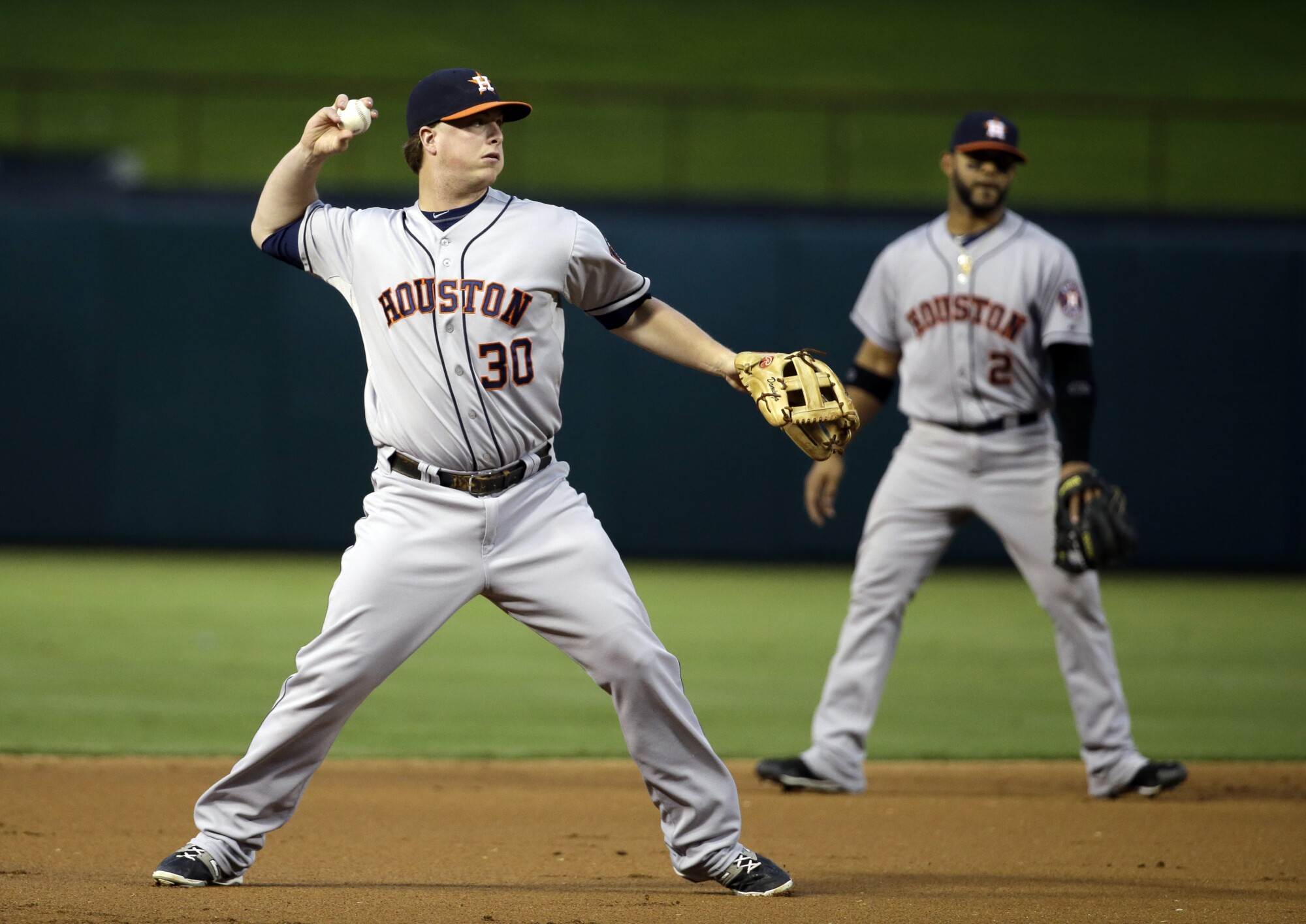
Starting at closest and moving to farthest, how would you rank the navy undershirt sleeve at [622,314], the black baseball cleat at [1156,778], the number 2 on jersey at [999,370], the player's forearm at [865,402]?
1. the navy undershirt sleeve at [622,314]
2. the black baseball cleat at [1156,778]
3. the number 2 on jersey at [999,370]
4. the player's forearm at [865,402]

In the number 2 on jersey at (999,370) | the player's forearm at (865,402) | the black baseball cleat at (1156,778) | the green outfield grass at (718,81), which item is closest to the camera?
the black baseball cleat at (1156,778)

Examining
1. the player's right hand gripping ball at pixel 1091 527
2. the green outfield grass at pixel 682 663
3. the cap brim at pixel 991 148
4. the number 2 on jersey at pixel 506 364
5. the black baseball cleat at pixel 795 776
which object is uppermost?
the cap brim at pixel 991 148

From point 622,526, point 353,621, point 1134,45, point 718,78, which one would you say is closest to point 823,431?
point 353,621

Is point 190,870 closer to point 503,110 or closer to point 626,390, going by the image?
point 503,110

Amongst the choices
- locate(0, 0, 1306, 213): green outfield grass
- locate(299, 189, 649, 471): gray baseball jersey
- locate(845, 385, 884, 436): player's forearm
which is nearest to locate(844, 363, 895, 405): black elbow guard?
locate(845, 385, 884, 436): player's forearm

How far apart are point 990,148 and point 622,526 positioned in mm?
7486

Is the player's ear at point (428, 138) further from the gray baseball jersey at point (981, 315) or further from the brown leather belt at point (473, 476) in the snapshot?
the gray baseball jersey at point (981, 315)

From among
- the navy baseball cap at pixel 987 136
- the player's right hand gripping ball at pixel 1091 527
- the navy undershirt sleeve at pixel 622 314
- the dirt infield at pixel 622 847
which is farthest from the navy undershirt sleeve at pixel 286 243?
the player's right hand gripping ball at pixel 1091 527

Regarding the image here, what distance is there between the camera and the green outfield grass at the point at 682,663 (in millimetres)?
6203

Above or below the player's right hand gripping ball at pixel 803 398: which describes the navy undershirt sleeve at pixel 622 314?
above

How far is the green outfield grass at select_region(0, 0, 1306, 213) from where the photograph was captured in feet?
65.1

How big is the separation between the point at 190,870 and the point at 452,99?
179 centimetres

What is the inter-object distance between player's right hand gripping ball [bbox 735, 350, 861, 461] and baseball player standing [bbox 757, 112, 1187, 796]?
1.66m

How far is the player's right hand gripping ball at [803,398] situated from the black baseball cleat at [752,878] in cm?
94
